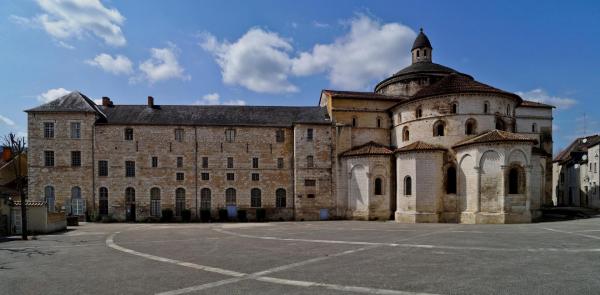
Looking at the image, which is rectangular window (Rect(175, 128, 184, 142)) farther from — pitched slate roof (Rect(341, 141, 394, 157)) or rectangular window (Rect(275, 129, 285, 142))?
pitched slate roof (Rect(341, 141, 394, 157))

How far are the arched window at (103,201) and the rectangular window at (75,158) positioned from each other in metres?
3.29

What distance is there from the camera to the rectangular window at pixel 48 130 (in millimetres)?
29672

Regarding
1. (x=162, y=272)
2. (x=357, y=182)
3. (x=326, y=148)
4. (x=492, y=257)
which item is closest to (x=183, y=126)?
(x=326, y=148)

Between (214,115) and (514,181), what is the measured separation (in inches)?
1069

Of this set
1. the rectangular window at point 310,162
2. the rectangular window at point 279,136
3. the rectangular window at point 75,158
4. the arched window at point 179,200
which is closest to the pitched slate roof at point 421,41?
the rectangular window at point 310,162

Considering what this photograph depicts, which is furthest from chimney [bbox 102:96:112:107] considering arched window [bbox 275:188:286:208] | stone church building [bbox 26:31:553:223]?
arched window [bbox 275:188:286:208]

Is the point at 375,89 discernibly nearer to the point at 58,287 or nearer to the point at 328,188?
the point at 328,188

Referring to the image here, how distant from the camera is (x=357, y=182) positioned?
2898cm

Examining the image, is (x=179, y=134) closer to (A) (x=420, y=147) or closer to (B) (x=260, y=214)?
(B) (x=260, y=214)

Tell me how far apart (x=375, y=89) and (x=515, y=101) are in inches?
648

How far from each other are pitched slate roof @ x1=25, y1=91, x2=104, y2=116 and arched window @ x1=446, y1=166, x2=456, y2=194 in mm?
32787

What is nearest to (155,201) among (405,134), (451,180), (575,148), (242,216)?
(242,216)

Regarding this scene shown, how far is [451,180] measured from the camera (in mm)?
25719

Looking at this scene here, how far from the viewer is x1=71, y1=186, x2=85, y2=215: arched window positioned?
97.2 feet
